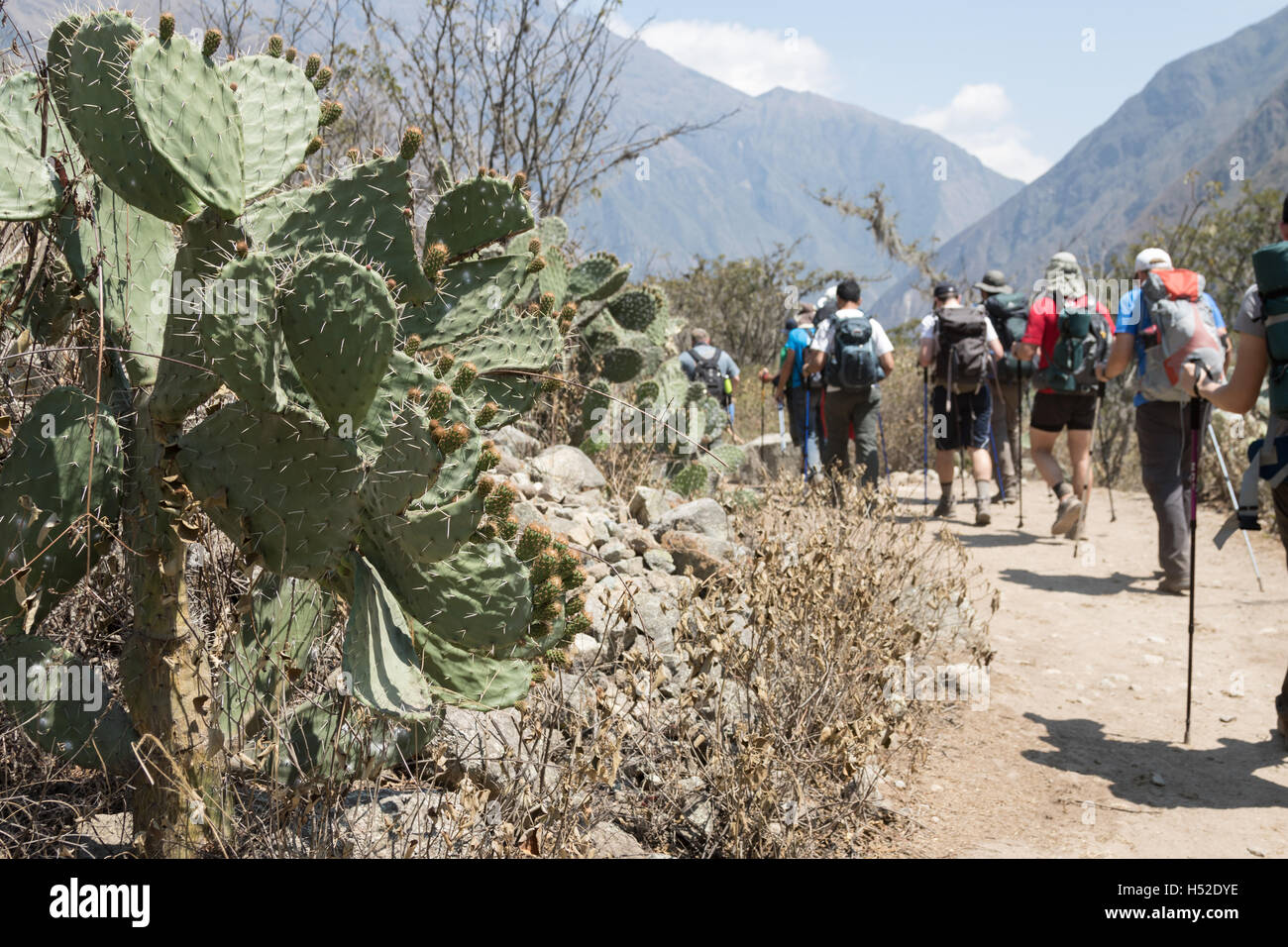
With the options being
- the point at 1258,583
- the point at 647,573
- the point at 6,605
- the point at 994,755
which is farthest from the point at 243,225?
the point at 1258,583

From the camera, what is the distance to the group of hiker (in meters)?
3.50

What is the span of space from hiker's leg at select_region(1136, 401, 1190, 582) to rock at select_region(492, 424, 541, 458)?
3.55 metres

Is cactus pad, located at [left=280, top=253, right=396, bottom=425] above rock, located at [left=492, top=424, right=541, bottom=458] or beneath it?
above

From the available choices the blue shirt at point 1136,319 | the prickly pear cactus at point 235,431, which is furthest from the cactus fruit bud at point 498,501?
the blue shirt at point 1136,319

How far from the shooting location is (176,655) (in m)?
2.26

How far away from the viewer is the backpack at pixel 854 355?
23.5ft

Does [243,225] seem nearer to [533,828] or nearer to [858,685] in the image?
[533,828]

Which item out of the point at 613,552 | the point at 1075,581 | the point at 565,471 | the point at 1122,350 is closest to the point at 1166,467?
the point at 1122,350

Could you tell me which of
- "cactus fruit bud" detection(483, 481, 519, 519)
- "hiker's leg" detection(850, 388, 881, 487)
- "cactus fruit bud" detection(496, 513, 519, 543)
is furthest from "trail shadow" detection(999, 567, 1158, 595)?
"cactus fruit bud" detection(483, 481, 519, 519)

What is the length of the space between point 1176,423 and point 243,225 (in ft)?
17.0

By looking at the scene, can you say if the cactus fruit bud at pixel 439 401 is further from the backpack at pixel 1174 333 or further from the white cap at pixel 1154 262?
the white cap at pixel 1154 262

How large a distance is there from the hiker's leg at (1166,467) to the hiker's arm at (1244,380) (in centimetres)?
211

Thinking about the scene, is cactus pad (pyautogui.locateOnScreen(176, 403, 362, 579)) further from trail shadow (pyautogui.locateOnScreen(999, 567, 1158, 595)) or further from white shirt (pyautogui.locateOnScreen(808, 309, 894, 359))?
white shirt (pyautogui.locateOnScreen(808, 309, 894, 359))

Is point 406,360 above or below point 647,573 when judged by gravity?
above
